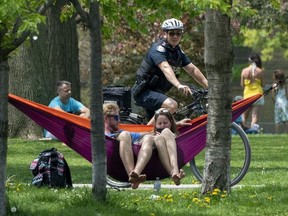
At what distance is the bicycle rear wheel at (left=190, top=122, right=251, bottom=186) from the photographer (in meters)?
12.4

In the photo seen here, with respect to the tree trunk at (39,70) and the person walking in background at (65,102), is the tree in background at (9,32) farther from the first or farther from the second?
the tree trunk at (39,70)

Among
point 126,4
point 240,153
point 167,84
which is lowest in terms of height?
point 240,153

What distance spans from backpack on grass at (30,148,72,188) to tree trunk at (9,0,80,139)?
9.20 meters

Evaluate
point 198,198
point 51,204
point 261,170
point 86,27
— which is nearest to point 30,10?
point 86,27

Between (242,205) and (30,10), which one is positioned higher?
(30,10)

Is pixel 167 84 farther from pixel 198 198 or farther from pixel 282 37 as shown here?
pixel 282 37

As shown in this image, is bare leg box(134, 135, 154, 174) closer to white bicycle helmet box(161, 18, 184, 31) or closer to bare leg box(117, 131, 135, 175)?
bare leg box(117, 131, 135, 175)

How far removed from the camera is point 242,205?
34.0 feet

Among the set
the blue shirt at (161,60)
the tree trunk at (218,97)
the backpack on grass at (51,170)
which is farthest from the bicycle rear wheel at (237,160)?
the backpack on grass at (51,170)

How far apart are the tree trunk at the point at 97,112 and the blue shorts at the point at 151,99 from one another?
290cm

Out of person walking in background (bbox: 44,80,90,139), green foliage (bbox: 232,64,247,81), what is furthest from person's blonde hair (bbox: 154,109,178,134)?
green foliage (bbox: 232,64,247,81)

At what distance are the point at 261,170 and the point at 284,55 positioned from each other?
1800 inches

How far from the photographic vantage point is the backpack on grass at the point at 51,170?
11844mm

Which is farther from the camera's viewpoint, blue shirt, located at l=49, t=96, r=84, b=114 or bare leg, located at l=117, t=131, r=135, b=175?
blue shirt, located at l=49, t=96, r=84, b=114
